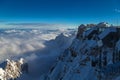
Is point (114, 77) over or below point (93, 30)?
below

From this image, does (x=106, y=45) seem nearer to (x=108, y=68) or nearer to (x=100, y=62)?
(x=100, y=62)

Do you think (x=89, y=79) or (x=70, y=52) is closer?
(x=89, y=79)

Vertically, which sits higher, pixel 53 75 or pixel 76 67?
pixel 76 67

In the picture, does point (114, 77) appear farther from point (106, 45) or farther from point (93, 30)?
point (93, 30)

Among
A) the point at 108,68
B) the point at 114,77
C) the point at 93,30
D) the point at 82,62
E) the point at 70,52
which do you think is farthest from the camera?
the point at 70,52

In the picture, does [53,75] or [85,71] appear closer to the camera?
[85,71]

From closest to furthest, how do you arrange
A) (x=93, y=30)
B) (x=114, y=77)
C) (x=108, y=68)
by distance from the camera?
(x=114, y=77)
(x=108, y=68)
(x=93, y=30)

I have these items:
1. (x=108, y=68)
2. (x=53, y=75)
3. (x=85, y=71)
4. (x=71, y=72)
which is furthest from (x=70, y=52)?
(x=108, y=68)

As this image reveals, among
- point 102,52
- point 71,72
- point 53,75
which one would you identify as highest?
point 102,52

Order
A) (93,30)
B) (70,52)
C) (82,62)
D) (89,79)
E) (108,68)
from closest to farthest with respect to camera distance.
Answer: (108,68), (89,79), (82,62), (93,30), (70,52)
